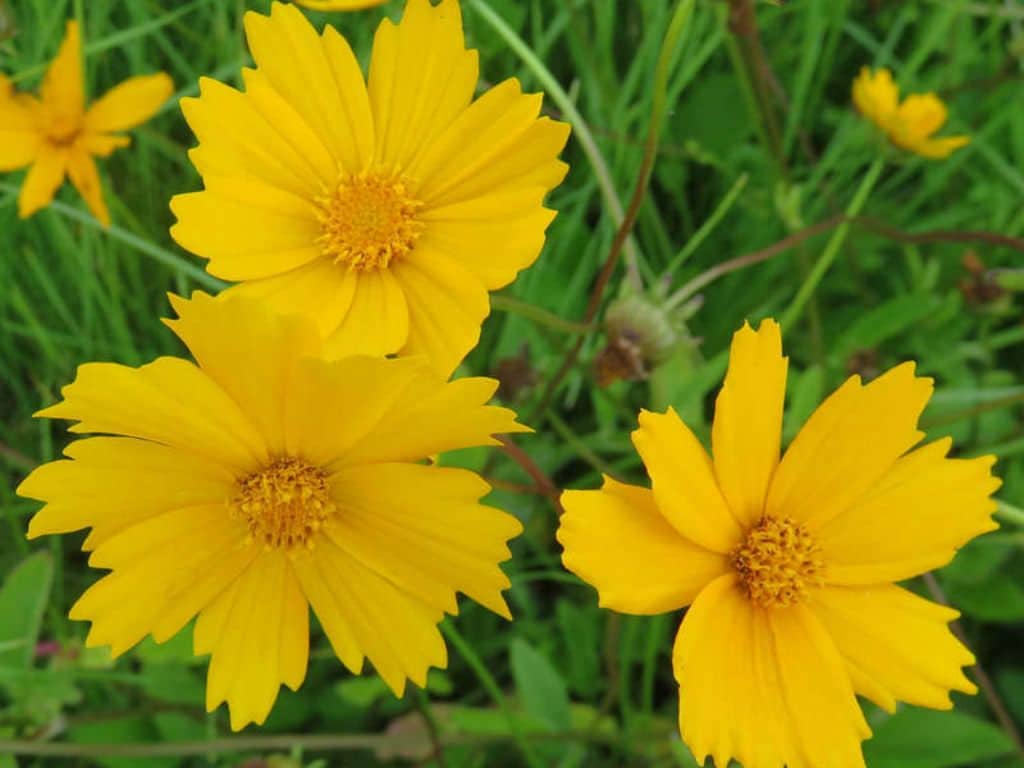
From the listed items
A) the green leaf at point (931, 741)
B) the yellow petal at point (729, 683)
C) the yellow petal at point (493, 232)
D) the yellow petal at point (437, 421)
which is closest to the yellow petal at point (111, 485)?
the yellow petal at point (437, 421)

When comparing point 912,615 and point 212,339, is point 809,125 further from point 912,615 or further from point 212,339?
point 212,339

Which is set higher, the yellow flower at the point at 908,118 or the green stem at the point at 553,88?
the yellow flower at the point at 908,118

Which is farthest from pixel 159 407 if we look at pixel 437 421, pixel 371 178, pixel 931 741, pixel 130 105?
pixel 931 741

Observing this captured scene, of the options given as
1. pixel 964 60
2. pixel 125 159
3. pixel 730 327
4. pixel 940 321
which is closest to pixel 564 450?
pixel 730 327

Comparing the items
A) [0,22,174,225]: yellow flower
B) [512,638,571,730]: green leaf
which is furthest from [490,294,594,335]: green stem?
[0,22,174,225]: yellow flower

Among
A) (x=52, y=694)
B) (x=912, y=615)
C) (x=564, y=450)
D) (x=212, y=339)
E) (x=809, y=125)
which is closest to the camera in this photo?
(x=212, y=339)

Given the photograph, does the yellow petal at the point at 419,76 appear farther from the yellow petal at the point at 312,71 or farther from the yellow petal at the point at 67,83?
the yellow petal at the point at 67,83
